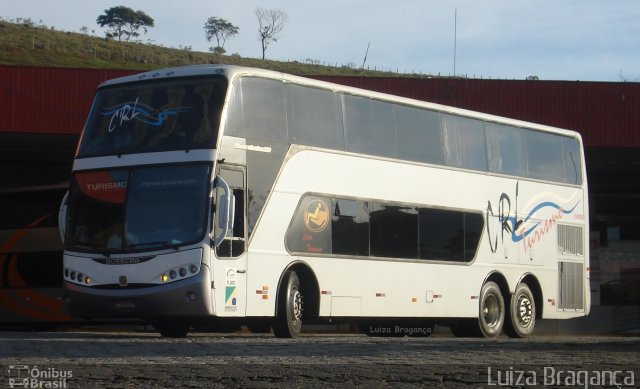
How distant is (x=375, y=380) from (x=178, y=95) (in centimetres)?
806

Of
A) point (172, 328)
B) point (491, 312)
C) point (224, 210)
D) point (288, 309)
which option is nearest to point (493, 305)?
point (491, 312)

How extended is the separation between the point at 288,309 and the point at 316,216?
1.61 meters

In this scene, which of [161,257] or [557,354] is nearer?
[557,354]

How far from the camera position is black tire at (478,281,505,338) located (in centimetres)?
2122

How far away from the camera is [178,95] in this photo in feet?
53.6

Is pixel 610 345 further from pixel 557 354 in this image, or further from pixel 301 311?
pixel 301 311

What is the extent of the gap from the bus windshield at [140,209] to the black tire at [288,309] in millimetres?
1952

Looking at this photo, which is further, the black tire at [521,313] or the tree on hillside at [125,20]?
the tree on hillside at [125,20]

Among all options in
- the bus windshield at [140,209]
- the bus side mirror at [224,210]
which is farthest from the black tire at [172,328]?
the bus side mirror at [224,210]

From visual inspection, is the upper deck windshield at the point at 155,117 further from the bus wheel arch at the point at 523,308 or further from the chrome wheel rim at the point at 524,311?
the chrome wheel rim at the point at 524,311

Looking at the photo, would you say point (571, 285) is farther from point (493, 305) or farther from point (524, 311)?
point (493, 305)

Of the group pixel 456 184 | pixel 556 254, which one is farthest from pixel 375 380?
pixel 556 254

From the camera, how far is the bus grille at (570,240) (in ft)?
76.2

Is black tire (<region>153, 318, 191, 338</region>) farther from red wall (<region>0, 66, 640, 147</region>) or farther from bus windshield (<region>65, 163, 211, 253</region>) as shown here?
red wall (<region>0, 66, 640, 147</region>)
